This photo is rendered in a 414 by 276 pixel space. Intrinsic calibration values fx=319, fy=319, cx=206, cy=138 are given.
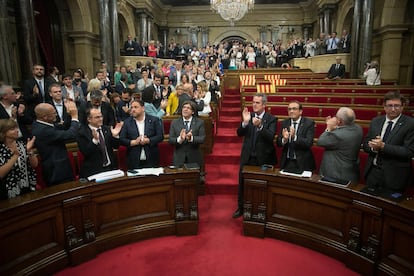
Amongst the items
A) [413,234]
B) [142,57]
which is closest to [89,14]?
[142,57]

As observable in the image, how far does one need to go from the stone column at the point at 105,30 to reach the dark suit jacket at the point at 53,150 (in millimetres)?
7292

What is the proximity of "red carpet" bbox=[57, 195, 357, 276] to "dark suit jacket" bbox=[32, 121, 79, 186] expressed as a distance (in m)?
0.75

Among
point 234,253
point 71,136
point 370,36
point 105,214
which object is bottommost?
point 234,253

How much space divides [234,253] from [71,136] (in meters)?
1.64

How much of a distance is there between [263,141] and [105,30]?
25.7 ft

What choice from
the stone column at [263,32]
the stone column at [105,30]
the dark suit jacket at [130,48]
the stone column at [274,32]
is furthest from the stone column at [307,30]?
the stone column at [105,30]

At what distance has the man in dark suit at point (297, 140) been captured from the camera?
288cm

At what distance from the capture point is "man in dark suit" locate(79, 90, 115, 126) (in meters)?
3.32

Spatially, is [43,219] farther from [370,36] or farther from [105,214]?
[370,36]

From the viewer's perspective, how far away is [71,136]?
258 centimetres

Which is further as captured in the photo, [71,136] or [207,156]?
[207,156]

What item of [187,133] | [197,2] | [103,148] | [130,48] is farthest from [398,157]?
[197,2]

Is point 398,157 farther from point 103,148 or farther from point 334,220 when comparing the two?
point 103,148

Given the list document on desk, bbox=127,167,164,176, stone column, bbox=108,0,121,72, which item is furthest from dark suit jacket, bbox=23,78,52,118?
stone column, bbox=108,0,121,72
